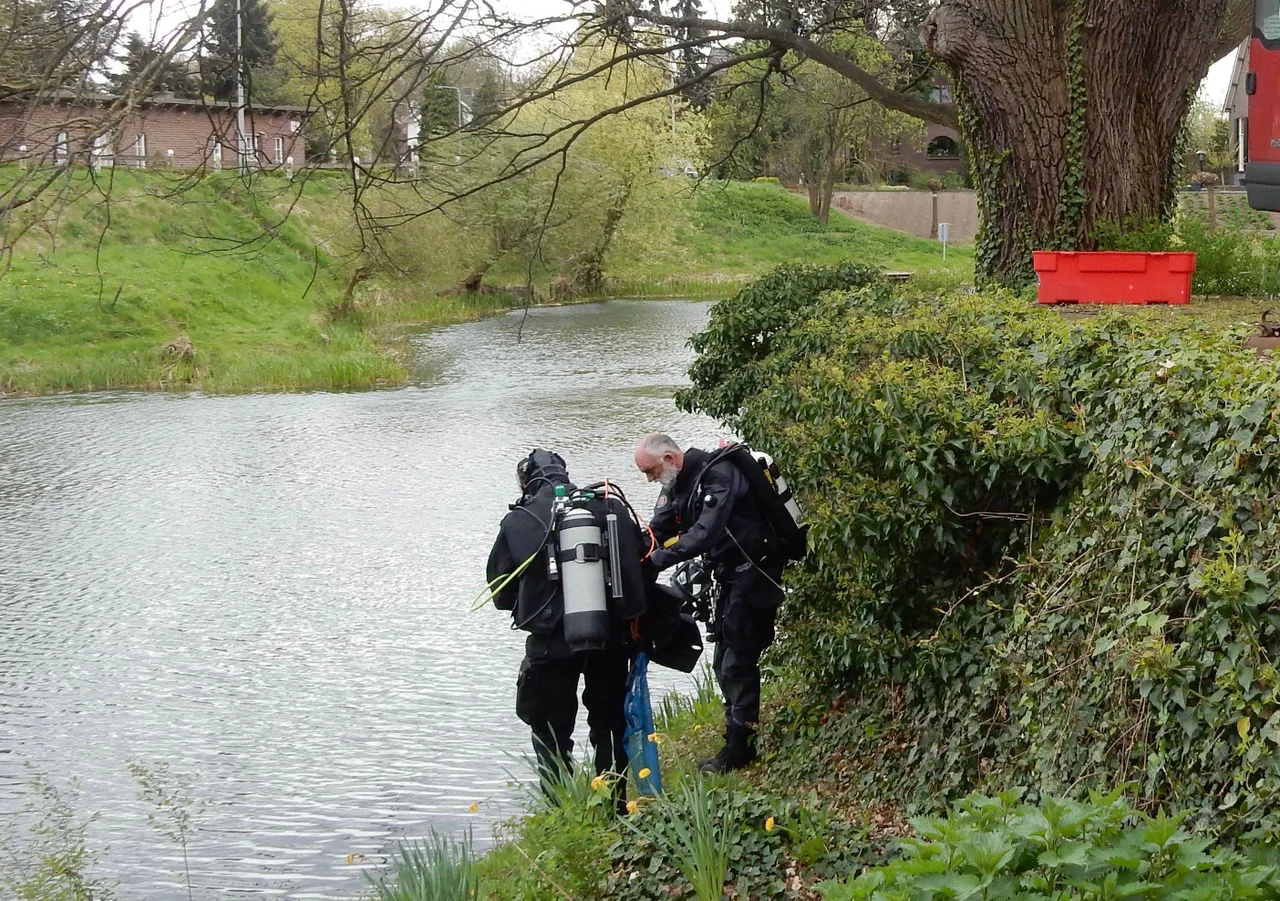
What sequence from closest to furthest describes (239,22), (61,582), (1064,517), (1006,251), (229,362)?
1. (1064,517)
2. (239,22)
3. (1006,251)
4. (61,582)
5. (229,362)

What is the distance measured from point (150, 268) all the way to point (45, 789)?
29.6 meters

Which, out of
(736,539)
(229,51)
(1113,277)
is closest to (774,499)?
(736,539)

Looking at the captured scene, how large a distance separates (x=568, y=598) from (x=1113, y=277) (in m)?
4.52

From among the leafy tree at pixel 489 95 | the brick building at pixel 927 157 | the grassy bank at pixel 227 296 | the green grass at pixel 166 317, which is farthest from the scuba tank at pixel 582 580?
the brick building at pixel 927 157

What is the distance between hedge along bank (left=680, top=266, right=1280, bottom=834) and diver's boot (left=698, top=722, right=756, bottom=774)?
171 millimetres

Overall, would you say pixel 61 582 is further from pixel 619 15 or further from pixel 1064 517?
pixel 1064 517

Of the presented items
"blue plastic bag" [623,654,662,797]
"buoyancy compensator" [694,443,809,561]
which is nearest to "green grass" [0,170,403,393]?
"buoyancy compensator" [694,443,809,561]

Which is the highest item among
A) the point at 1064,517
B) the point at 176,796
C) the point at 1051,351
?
the point at 1051,351

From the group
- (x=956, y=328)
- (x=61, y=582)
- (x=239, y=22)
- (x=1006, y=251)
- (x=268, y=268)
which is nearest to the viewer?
(x=956, y=328)

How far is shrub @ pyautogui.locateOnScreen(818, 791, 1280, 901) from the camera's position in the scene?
10.8 ft

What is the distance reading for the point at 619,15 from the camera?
1268cm

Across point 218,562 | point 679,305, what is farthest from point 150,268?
point 218,562

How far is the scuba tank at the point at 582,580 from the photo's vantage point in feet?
20.5

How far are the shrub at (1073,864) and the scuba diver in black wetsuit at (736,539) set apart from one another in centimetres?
327
